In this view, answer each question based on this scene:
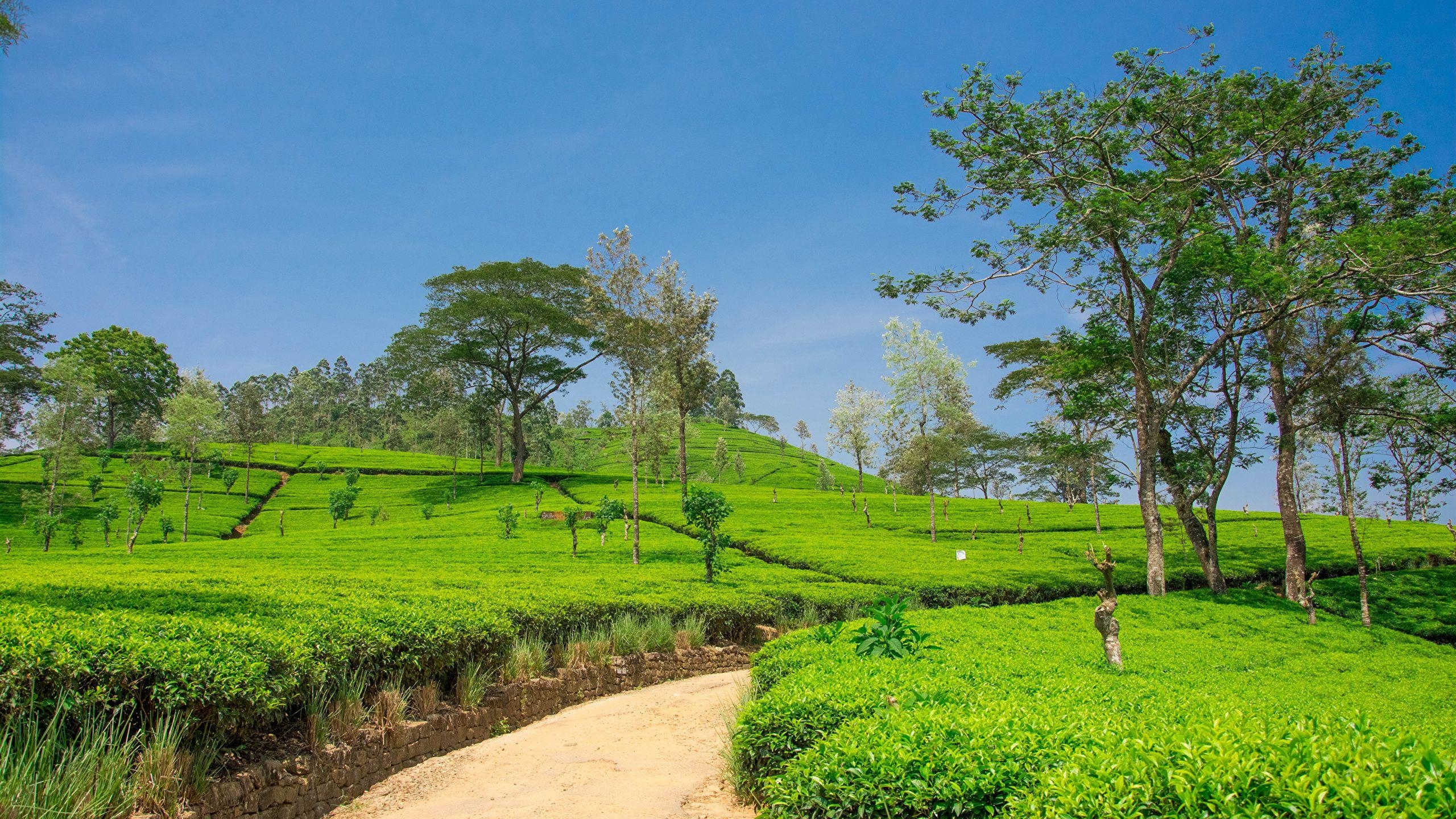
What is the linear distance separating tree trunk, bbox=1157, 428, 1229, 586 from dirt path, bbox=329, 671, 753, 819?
65.3 ft

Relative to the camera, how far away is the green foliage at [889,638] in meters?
8.91

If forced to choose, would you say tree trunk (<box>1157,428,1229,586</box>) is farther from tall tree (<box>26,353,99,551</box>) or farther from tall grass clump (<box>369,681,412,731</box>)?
tall tree (<box>26,353,99,551</box>)

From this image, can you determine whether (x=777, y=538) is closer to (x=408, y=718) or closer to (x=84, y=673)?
(x=408, y=718)

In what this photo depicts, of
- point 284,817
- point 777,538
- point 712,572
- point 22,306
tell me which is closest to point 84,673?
point 284,817

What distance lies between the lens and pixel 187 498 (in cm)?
3256

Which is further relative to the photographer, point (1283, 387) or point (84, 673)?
point (1283, 387)

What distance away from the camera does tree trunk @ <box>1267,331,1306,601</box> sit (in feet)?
73.8

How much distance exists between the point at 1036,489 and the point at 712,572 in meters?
64.1

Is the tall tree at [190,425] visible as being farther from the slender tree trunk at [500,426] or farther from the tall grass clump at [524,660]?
the tall grass clump at [524,660]

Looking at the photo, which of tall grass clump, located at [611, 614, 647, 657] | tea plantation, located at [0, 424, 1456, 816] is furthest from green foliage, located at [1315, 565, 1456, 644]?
tall grass clump, located at [611, 614, 647, 657]

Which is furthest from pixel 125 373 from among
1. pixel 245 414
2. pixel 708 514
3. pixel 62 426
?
pixel 708 514

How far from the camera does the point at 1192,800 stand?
313 centimetres

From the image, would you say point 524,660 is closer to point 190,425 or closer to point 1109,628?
point 1109,628

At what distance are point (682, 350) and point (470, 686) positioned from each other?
28429 millimetres
